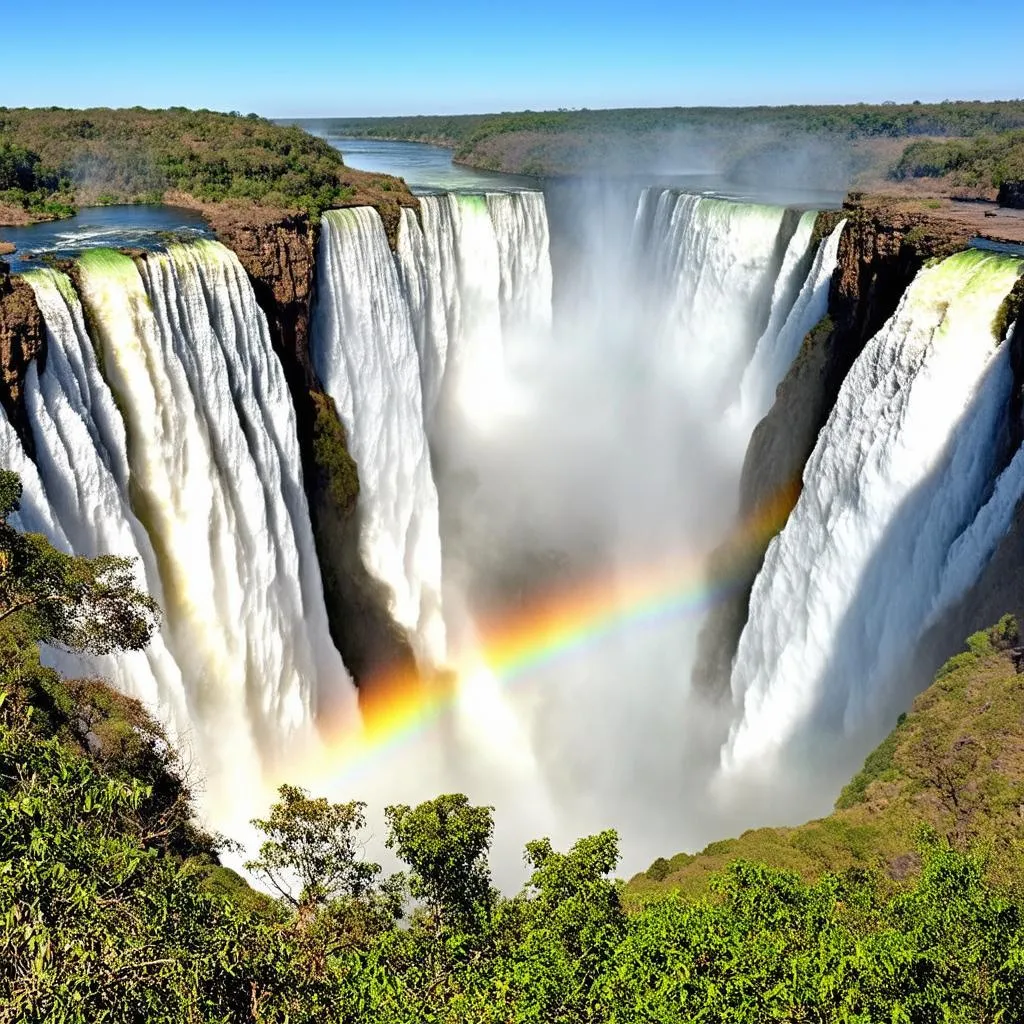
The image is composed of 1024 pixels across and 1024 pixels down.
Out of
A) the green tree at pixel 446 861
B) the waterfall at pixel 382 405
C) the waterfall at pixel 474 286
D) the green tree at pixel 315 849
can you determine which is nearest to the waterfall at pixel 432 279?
the waterfall at pixel 474 286

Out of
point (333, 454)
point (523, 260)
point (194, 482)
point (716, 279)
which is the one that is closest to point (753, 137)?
point (523, 260)

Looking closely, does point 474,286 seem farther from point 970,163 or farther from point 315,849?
point 315,849

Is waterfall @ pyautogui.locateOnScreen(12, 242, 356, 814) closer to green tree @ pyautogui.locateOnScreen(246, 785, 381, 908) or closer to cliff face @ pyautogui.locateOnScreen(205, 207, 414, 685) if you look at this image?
cliff face @ pyautogui.locateOnScreen(205, 207, 414, 685)

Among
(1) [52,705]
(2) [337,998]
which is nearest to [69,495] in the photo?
(1) [52,705]

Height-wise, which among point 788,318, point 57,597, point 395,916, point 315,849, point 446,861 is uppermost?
point 57,597

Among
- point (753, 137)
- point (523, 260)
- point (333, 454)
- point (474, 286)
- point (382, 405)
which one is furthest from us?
point (753, 137)

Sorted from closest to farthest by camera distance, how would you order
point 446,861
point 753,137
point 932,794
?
point 446,861 < point 932,794 < point 753,137
